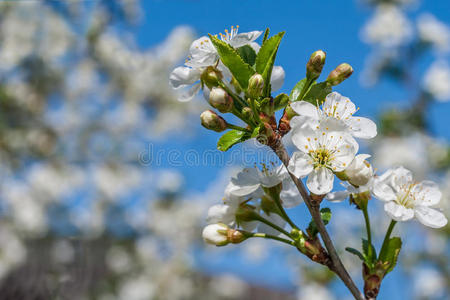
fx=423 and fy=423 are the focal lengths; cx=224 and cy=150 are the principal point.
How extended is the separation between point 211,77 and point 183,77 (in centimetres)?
10

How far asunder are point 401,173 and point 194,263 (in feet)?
17.6

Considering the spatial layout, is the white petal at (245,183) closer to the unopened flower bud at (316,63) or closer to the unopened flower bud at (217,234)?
the unopened flower bud at (217,234)

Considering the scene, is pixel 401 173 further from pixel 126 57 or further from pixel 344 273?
pixel 126 57

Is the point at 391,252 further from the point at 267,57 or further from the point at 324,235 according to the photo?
the point at 267,57

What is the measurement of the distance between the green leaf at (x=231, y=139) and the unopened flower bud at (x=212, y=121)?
0.04 meters

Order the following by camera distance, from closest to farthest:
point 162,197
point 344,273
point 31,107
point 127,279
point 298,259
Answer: point 344,273 < point 298,259 < point 31,107 < point 127,279 < point 162,197

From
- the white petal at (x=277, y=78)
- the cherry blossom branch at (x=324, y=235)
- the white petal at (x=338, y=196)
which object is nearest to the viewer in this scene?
the cherry blossom branch at (x=324, y=235)

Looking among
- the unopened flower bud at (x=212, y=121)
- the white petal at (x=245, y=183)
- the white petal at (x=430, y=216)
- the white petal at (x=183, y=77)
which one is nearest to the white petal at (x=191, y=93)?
the white petal at (x=183, y=77)

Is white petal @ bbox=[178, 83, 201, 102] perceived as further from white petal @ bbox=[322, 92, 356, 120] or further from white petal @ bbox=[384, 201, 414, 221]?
white petal @ bbox=[384, 201, 414, 221]

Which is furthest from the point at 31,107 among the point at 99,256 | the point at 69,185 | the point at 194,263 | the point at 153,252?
the point at 194,263

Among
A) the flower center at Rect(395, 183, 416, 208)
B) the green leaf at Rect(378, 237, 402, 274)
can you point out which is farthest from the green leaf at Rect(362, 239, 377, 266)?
the flower center at Rect(395, 183, 416, 208)

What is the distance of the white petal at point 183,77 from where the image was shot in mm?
970

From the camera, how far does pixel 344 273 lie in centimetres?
76

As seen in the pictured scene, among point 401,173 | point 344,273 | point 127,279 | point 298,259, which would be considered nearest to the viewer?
point 344,273
